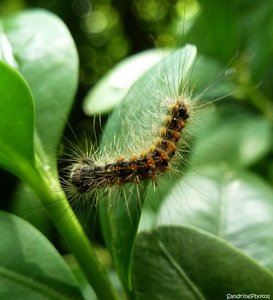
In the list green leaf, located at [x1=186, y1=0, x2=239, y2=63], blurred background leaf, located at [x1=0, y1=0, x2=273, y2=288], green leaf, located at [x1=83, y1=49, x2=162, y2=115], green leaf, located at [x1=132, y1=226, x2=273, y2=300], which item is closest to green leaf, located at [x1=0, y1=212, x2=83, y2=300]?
green leaf, located at [x1=132, y1=226, x2=273, y2=300]

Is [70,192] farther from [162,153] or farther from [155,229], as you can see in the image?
[155,229]

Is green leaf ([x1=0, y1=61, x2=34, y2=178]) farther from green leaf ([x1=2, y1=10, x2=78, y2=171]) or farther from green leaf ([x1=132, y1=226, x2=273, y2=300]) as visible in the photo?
green leaf ([x1=132, y1=226, x2=273, y2=300])

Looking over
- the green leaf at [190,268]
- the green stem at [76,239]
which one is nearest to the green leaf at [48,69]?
the green stem at [76,239]

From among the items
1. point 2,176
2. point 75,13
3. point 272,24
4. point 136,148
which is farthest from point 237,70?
point 75,13

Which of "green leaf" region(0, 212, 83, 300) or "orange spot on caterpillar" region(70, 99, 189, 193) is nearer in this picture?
"green leaf" region(0, 212, 83, 300)

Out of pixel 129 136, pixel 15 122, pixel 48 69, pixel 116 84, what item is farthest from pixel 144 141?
pixel 15 122

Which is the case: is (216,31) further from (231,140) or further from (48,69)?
(48,69)

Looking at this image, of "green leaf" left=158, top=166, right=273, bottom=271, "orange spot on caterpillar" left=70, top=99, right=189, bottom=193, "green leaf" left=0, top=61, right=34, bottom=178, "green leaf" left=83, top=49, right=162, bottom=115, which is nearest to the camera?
"green leaf" left=0, top=61, right=34, bottom=178
